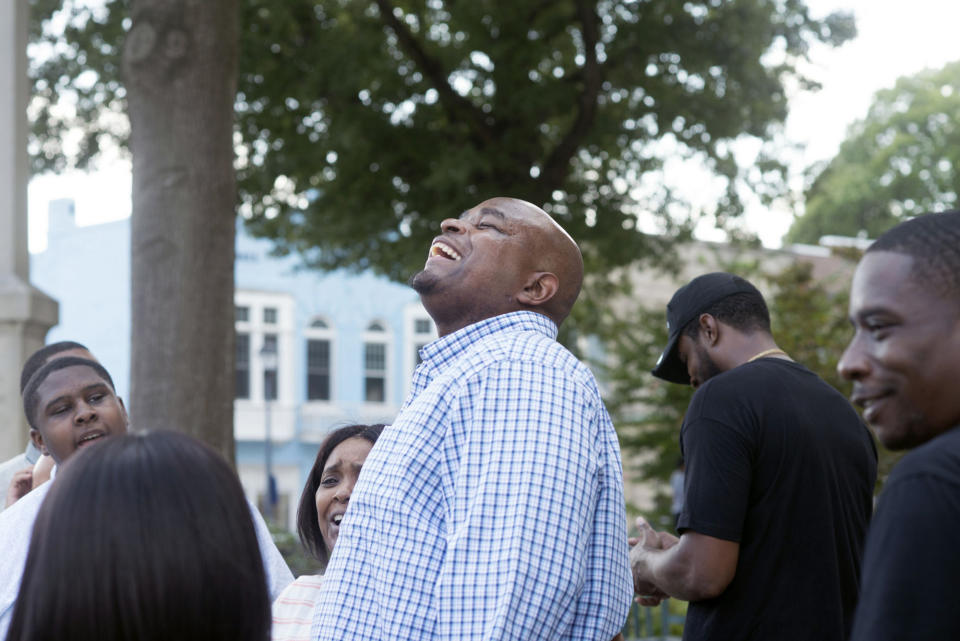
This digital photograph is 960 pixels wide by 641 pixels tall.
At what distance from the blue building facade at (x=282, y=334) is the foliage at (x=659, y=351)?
17649 millimetres

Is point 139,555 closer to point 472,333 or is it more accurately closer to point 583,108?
point 472,333

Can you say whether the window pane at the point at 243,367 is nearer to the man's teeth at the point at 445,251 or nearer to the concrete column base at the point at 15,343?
the concrete column base at the point at 15,343

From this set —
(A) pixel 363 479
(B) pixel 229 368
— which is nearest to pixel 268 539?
(A) pixel 363 479

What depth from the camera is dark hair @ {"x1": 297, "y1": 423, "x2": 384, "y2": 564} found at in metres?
3.97

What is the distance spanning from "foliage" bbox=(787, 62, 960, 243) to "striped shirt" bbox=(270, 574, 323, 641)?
41.6 m

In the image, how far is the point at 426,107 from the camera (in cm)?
1299

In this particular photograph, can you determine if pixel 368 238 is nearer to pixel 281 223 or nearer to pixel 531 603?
pixel 281 223

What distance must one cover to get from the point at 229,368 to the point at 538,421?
5.70m

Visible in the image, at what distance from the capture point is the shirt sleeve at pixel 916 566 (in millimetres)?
1635

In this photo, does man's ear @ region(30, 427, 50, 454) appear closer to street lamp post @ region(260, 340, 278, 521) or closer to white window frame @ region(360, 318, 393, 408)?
street lamp post @ region(260, 340, 278, 521)

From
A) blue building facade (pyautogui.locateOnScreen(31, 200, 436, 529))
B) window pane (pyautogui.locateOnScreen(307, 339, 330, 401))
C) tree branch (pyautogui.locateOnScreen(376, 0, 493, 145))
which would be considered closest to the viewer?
tree branch (pyautogui.locateOnScreen(376, 0, 493, 145))

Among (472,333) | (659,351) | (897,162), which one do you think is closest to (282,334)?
(659,351)

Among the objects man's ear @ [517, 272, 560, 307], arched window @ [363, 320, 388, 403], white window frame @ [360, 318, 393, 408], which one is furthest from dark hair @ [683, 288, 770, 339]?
arched window @ [363, 320, 388, 403]

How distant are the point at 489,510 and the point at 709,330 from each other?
1.50m
